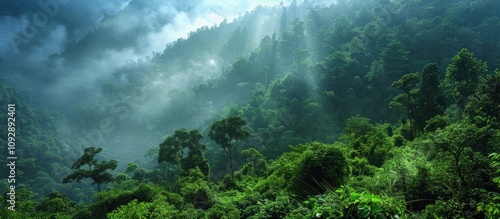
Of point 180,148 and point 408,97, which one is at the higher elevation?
point 180,148

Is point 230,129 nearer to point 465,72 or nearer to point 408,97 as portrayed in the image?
point 408,97

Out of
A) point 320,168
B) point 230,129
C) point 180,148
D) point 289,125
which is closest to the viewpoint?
point 320,168

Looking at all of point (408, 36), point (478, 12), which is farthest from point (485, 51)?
point (478, 12)

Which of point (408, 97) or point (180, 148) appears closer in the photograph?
point (408, 97)

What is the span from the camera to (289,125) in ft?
208

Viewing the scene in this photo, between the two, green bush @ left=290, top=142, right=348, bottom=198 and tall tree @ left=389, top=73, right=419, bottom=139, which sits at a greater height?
→ tall tree @ left=389, top=73, right=419, bottom=139

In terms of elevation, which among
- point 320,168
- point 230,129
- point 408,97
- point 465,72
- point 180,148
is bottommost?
point 320,168

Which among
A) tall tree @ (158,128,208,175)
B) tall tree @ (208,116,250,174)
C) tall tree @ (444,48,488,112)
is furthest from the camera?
tall tree @ (208,116,250,174)

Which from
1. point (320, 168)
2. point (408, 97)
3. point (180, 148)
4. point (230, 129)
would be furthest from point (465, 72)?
point (180, 148)

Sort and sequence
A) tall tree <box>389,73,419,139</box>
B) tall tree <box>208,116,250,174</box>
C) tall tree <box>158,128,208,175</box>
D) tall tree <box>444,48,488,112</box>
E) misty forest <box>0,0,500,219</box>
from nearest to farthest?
1. misty forest <box>0,0,500,219</box>
2. tall tree <box>444,48,488,112</box>
3. tall tree <box>389,73,419,139</box>
4. tall tree <box>158,128,208,175</box>
5. tall tree <box>208,116,250,174</box>

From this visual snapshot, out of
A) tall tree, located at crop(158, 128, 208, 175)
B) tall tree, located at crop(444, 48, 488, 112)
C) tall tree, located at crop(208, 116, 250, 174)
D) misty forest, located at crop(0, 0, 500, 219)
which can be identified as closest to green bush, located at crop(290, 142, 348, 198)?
misty forest, located at crop(0, 0, 500, 219)

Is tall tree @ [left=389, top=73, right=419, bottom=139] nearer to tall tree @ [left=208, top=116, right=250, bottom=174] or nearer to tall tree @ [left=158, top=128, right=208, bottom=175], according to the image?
tall tree @ [left=208, top=116, right=250, bottom=174]

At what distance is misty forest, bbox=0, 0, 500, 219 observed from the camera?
1155 cm

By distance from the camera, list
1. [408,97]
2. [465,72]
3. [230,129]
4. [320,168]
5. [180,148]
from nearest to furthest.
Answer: [320,168], [465,72], [408,97], [180,148], [230,129]
